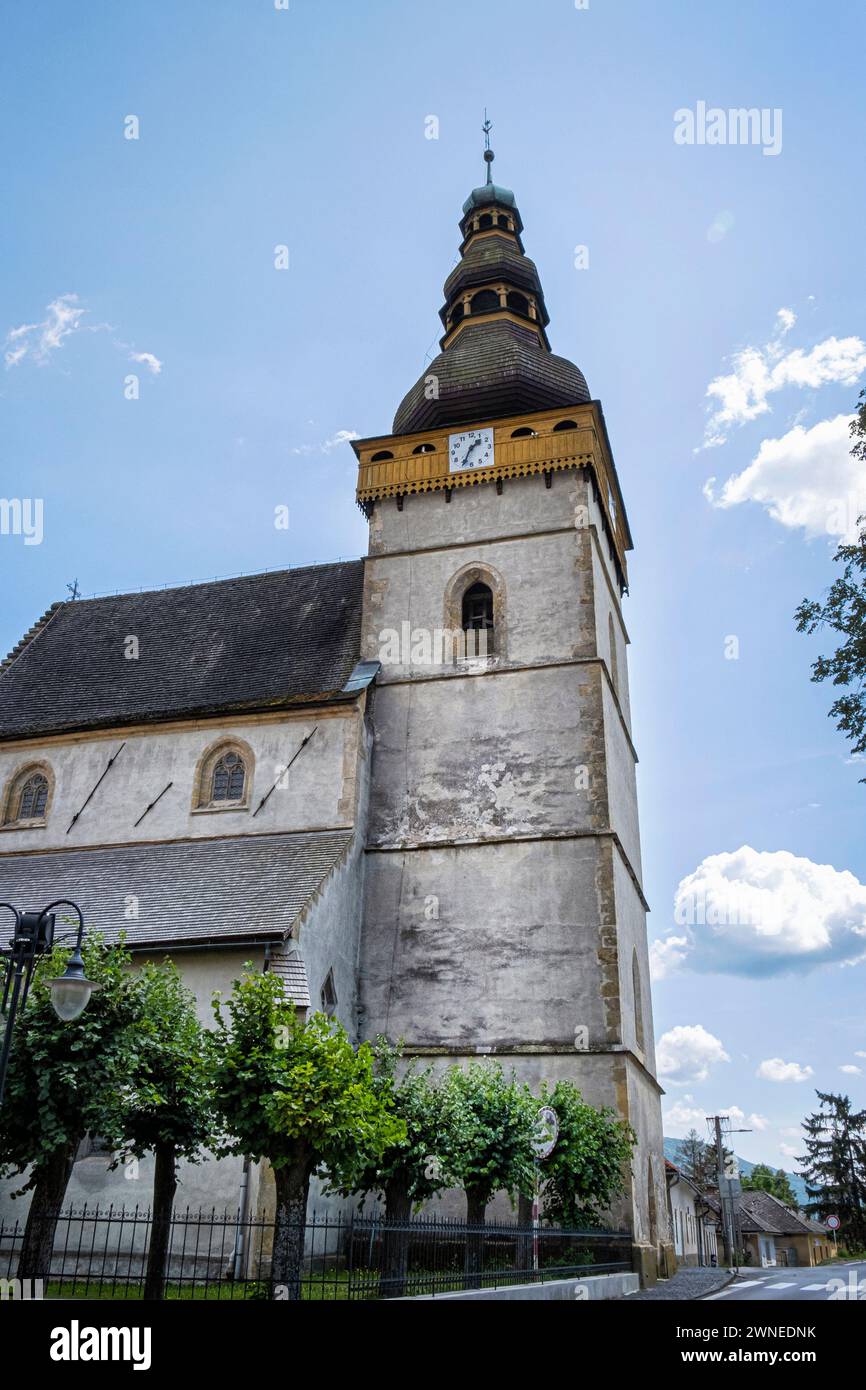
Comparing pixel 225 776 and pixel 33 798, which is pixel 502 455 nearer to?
pixel 225 776

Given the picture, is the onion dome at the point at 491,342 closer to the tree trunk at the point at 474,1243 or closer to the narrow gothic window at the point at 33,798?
the narrow gothic window at the point at 33,798

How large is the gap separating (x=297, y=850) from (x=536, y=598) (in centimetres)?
780

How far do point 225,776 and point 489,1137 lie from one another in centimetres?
1088

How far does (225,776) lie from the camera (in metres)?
24.1

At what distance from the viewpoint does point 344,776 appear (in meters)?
22.7

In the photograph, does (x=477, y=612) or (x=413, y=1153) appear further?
(x=477, y=612)

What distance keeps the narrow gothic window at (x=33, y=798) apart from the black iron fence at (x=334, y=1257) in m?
9.40

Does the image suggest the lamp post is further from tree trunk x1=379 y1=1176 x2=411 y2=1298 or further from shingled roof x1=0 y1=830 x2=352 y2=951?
shingled roof x1=0 y1=830 x2=352 y2=951

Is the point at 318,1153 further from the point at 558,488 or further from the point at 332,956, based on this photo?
the point at 558,488

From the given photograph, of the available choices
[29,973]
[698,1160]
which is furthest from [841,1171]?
[29,973]

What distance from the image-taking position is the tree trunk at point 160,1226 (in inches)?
481

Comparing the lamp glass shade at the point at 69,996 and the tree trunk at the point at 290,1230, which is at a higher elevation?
the lamp glass shade at the point at 69,996

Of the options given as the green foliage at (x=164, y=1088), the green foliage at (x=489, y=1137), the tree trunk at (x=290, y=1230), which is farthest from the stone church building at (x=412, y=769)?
the tree trunk at (x=290, y=1230)
